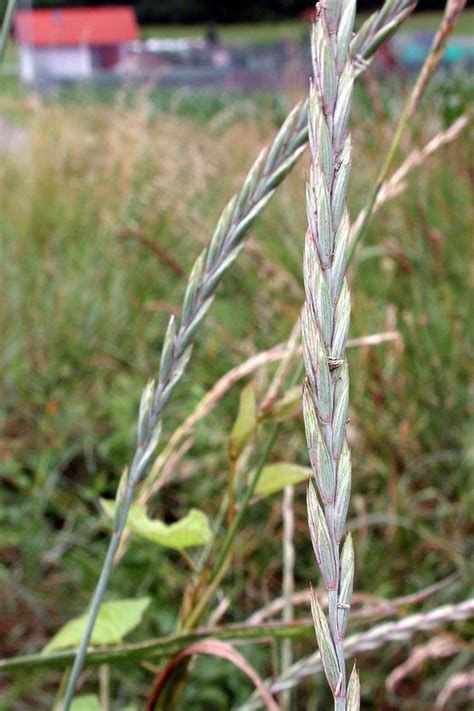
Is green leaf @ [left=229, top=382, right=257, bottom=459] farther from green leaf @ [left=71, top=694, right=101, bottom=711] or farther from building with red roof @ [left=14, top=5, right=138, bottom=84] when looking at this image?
building with red roof @ [left=14, top=5, right=138, bottom=84]

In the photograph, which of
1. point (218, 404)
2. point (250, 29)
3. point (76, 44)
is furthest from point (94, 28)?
point (218, 404)

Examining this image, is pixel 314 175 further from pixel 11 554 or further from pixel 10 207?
pixel 10 207

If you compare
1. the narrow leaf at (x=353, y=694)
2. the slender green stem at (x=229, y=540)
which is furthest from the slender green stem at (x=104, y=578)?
the narrow leaf at (x=353, y=694)

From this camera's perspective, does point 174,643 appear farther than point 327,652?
Yes

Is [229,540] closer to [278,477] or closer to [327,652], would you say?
[278,477]

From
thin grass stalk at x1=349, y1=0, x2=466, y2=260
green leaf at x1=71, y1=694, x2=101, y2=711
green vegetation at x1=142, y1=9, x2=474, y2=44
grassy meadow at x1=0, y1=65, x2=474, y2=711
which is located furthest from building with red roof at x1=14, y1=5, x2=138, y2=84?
green leaf at x1=71, y1=694, x2=101, y2=711

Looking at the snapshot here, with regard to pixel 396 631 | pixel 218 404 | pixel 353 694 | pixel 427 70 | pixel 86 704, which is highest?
pixel 427 70

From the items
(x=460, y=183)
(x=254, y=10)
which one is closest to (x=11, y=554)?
(x=460, y=183)

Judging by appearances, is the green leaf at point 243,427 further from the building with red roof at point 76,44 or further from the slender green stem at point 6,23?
the building with red roof at point 76,44
